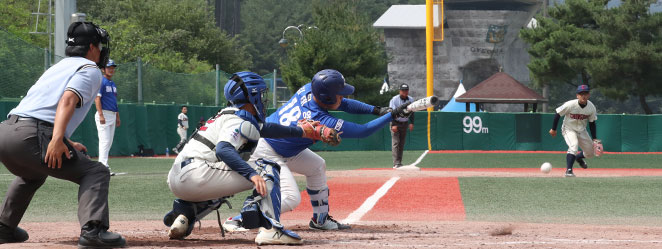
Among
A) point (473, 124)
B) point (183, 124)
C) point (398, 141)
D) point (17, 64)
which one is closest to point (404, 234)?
point (398, 141)

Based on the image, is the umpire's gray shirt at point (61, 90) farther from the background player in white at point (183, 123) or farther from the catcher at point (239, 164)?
the background player in white at point (183, 123)

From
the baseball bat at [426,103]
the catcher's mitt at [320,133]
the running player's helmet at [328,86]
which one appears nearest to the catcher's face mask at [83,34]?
the catcher's mitt at [320,133]

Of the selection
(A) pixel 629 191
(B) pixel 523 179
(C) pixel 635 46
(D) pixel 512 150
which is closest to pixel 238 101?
(A) pixel 629 191

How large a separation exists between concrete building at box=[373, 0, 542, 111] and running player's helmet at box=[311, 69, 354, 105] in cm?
6227

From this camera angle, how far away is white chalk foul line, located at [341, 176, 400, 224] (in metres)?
9.21

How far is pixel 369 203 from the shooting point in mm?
10898

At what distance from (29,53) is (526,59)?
196 feet

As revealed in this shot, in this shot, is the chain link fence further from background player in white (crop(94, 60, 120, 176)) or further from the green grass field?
the green grass field

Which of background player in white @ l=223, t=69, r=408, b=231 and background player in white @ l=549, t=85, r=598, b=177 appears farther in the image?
background player in white @ l=549, t=85, r=598, b=177

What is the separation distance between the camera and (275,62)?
4835 inches

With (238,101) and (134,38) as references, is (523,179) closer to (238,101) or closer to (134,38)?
(238,101)

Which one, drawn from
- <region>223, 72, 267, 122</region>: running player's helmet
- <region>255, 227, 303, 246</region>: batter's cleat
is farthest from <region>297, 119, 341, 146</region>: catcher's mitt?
<region>255, 227, 303, 246</region>: batter's cleat

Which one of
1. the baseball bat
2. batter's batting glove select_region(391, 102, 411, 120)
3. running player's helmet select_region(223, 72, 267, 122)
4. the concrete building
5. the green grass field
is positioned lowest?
the green grass field

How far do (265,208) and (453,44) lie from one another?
65.6 metres
